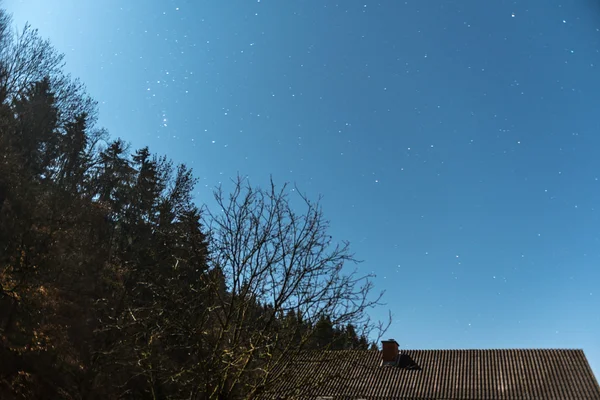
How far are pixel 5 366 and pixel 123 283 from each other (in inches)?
179

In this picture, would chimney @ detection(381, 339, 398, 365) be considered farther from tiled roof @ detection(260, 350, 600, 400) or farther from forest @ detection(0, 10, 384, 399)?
forest @ detection(0, 10, 384, 399)

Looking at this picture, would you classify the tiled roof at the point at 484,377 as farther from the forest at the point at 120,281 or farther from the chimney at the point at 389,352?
the forest at the point at 120,281

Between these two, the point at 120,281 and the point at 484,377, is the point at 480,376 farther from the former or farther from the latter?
the point at 120,281

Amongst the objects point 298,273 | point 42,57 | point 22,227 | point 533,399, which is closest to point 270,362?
point 298,273

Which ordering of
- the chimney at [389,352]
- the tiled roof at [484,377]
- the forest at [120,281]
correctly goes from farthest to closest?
the chimney at [389,352]
the tiled roof at [484,377]
the forest at [120,281]

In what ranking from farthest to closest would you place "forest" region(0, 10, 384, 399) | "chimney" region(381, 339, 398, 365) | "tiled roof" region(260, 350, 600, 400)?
"chimney" region(381, 339, 398, 365), "tiled roof" region(260, 350, 600, 400), "forest" region(0, 10, 384, 399)

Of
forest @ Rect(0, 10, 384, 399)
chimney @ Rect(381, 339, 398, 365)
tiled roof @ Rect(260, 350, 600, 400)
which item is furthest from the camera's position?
chimney @ Rect(381, 339, 398, 365)

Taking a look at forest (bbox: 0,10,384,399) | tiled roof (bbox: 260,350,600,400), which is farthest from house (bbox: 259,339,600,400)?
forest (bbox: 0,10,384,399)

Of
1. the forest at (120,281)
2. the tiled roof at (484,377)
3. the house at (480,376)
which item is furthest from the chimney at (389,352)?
the forest at (120,281)

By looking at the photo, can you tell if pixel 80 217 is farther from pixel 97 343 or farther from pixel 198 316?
pixel 198 316

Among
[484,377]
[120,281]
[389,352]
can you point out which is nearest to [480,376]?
[484,377]

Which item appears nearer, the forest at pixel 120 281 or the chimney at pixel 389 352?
the forest at pixel 120 281

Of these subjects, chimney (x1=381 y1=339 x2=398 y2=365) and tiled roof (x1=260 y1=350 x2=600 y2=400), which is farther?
chimney (x1=381 y1=339 x2=398 y2=365)

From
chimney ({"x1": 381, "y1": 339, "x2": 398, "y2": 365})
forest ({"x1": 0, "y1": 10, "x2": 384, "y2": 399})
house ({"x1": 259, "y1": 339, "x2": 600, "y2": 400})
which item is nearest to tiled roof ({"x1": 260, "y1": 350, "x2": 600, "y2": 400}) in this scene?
house ({"x1": 259, "y1": 339, "x2": 600, "y2": 400})
